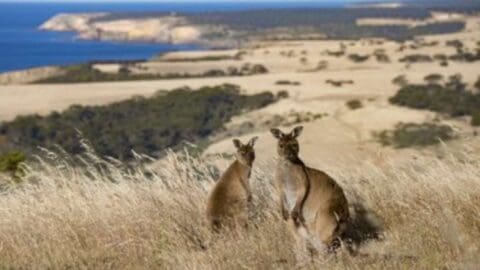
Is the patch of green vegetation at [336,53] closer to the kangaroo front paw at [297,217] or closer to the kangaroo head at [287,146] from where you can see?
the kangaroo head at [287,146]

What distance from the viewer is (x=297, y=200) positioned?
22.0ft

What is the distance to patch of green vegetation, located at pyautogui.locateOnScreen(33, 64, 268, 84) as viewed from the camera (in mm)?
86312

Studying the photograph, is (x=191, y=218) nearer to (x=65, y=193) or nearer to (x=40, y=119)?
(x=65, y=193)

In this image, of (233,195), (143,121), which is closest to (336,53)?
(143,121)

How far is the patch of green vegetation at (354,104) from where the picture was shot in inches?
2141

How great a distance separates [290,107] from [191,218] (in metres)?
53.2

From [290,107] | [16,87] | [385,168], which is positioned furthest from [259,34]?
[385,168]

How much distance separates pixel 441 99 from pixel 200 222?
162 ft

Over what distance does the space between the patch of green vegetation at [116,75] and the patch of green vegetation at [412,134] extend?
154 ft

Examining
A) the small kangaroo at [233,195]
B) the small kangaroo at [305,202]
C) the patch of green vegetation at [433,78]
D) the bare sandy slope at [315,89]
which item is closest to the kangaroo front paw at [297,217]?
the small kangaroo at [305,202]

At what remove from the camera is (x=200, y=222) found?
791cm

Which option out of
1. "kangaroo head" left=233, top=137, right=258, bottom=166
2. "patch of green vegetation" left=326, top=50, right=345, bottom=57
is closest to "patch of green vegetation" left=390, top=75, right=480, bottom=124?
"patch of green vegetation" left=326, top=50, right=345, bottom=57

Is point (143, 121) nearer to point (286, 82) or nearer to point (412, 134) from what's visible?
point (286, 82)

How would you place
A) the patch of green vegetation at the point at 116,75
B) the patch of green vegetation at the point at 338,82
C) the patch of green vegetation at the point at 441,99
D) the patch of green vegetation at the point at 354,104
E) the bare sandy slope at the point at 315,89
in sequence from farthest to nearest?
the patch of green vegetation at the point at 116,75
the patch of green vegetation at the point at 338,82
the patch of green vegetation at the point at 354,104
the patch of green vegetation at the point at 441,99
the bare sandy slope at the point at 315,89
